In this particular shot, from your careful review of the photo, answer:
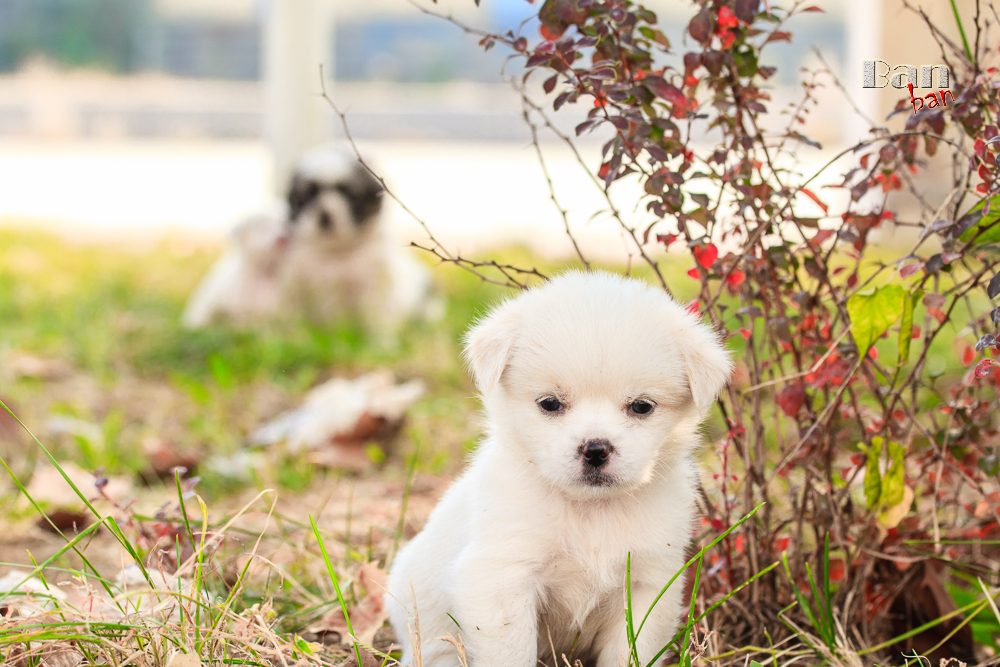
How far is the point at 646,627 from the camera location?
1808mm

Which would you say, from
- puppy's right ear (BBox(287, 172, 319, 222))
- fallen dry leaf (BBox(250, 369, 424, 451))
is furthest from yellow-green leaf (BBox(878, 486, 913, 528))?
puppy's right ear (BBox(287, 172, 319, 222))

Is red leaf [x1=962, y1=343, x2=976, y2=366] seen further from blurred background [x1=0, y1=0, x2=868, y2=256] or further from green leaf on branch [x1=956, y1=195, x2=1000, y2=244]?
blurred background [x1=0, y1=0, x2=868, y2=256]

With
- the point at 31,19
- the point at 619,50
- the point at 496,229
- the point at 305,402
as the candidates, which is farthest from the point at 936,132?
the point at 31,19

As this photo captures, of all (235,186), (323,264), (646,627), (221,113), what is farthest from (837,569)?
(221,113)

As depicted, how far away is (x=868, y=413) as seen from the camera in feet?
7.62

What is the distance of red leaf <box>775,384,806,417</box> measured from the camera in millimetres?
2016

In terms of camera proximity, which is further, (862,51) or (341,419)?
(862,51)

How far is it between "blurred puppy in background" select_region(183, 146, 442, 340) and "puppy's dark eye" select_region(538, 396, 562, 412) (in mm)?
4196

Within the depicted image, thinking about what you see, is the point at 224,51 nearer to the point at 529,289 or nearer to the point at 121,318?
the point at 121,318

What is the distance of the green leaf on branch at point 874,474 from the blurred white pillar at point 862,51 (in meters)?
5.93

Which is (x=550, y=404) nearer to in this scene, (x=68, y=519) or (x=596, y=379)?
(x=596, y=379)

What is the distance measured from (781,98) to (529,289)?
8399 mm

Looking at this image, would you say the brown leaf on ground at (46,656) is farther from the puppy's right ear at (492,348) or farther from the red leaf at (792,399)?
the red leaf at (792,399)

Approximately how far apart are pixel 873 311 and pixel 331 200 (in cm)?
463
